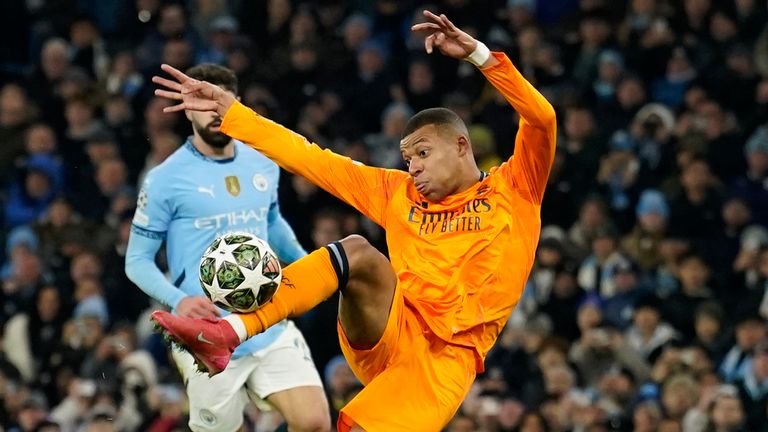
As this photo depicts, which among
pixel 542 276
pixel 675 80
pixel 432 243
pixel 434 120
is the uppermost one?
pixel 434 120

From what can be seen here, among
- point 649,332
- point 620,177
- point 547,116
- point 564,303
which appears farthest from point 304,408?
point 620,177

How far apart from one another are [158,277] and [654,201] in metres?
6.18

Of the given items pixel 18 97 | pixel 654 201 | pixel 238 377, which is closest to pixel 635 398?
pixel 654 201

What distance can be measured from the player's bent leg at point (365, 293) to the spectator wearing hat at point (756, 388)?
15.2 feet

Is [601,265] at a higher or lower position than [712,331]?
lower

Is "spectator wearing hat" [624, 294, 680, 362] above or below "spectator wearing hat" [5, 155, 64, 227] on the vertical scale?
above

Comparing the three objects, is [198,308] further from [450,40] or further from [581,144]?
[581,144]

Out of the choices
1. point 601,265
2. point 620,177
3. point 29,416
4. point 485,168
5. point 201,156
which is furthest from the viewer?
point 620,177

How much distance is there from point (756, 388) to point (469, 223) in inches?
180

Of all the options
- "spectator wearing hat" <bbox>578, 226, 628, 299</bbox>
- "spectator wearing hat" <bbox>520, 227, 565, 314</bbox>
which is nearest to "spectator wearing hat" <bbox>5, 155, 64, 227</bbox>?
"spectator wearing hat" <bbox>520, 227, 565, 314</bbox>

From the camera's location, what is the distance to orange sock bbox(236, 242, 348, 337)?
296 inches

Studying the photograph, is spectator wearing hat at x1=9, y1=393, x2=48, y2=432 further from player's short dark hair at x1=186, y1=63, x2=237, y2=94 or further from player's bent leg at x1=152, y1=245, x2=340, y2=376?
player's bent leg at x1=152, y1=245, x2=340, y2=376

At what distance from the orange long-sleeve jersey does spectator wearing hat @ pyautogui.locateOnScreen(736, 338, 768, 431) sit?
13.1 feet

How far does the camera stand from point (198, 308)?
7.88 metres
